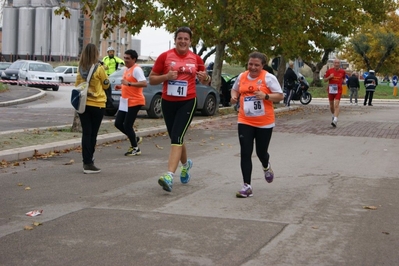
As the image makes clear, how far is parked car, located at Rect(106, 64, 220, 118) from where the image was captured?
21062mm

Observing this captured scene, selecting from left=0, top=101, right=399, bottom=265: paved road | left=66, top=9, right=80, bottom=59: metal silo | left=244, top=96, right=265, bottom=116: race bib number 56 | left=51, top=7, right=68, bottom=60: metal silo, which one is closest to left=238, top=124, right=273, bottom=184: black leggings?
left=244, top=96, right=265, bottom=116: race bib number 56

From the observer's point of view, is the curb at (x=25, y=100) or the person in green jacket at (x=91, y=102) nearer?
the person in green jacket at (x=91, y=102)

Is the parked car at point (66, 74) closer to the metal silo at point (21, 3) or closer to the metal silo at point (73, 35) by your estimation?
the metal silo at point (73, 35)

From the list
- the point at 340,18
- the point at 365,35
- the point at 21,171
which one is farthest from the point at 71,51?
the point at 21,171

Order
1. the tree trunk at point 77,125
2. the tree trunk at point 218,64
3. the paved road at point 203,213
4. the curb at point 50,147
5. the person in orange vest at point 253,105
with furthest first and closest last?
the tree trunk at point 218,64 → the tree trunk at point 77,125 → the curb at point 50,147 → the person in orange vest at point 253,105 → the paved road at point 203,213

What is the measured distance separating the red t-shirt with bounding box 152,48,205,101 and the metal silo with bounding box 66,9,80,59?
8069cm

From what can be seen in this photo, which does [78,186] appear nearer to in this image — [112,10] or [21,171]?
[21,171]

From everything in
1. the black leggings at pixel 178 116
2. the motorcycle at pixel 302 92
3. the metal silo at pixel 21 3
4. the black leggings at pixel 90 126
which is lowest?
the motorcycle at pixel 302 92

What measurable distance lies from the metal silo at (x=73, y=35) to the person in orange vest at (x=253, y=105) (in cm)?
8123

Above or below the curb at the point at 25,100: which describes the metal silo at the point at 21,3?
above

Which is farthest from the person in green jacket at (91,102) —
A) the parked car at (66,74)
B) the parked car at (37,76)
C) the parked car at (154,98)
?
the parked car at (66,74)

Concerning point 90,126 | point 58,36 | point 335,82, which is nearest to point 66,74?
point 58,36

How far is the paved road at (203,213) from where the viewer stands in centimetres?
588

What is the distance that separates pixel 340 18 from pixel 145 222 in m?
26.5
